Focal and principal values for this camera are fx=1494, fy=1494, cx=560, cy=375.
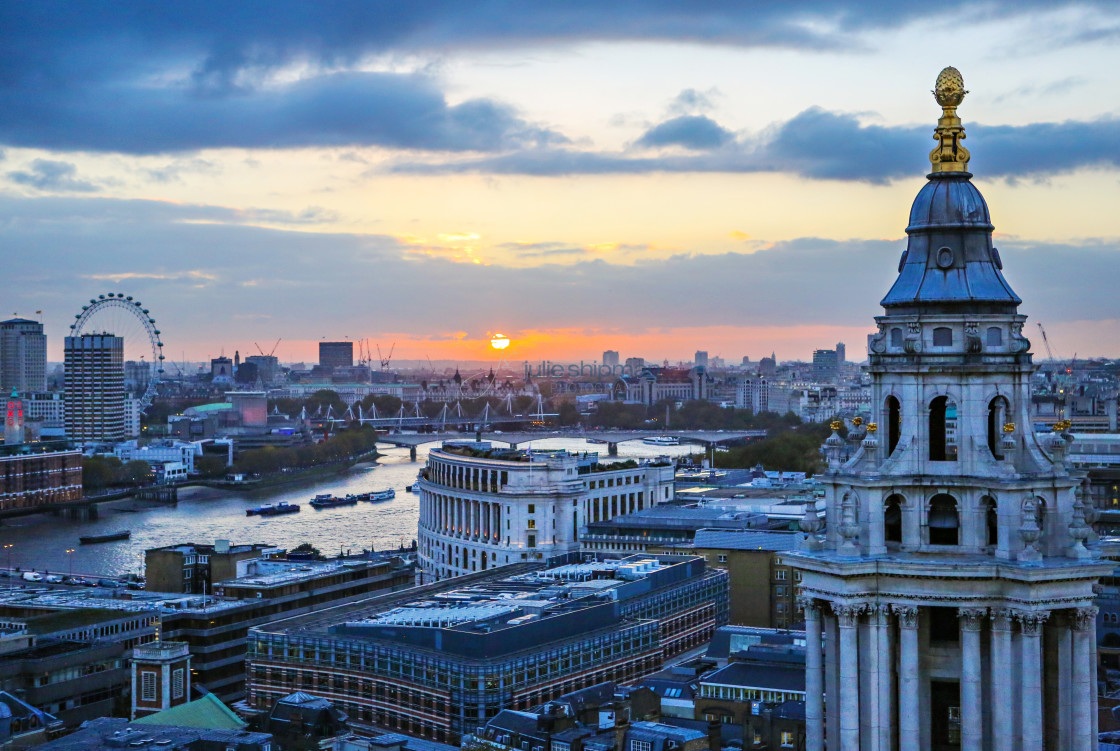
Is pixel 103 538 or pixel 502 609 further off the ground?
pixel 502 609

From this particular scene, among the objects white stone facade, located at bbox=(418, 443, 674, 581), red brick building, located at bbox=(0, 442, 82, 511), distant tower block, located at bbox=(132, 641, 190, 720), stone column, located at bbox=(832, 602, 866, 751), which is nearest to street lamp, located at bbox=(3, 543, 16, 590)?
distant tower block, located at bbox=(132, 641, 190, 720)

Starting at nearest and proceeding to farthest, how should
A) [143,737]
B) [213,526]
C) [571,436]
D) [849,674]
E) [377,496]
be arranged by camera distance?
[849,674]
[143,737]
[213,526]
[377,496]
[571,436]

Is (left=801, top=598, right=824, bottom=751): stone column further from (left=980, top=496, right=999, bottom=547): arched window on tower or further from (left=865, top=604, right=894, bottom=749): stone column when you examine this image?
Result: (left=980, top=496, right=999, bottom=547): arched window on tower

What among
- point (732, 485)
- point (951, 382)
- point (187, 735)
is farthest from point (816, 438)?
point (951, 382)

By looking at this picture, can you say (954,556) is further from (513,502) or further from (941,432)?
(513,502)

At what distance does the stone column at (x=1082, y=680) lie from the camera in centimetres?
780

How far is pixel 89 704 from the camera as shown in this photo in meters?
30.7

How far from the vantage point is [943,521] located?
7.94m

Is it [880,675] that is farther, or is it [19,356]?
[19,356]

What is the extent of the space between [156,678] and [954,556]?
24.8 metres

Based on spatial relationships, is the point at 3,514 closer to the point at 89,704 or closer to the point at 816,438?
the point at 816,438

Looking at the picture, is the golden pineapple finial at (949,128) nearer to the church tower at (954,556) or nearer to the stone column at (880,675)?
the church tower at (954,556)

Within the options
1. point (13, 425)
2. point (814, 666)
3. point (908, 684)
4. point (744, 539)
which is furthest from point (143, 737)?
point (13, 425)

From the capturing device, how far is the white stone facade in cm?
5128
